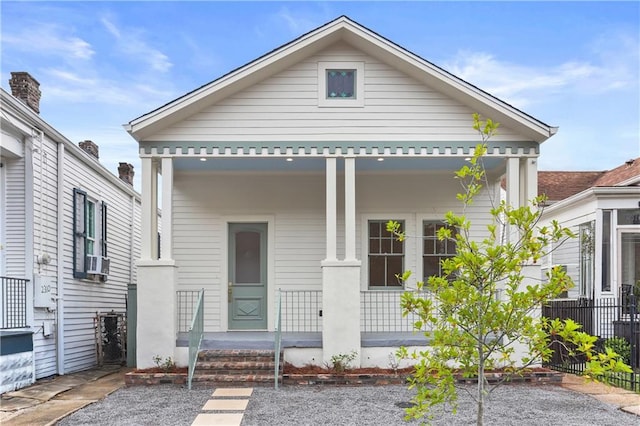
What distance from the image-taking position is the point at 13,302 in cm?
895

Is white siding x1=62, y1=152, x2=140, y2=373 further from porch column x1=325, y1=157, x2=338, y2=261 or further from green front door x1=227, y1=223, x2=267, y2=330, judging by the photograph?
porch column x1=325, y1=157, x2=338, y2=261

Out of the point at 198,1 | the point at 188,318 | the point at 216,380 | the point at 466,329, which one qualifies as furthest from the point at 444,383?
the point at 198,1

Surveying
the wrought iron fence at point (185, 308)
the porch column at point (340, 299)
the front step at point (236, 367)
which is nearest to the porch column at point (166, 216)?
the wrought iron fence at point (185, 308)

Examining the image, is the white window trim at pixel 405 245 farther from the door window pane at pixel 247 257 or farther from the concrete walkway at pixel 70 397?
the concrete walkway at pixel 70 397

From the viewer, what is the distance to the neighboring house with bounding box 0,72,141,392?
29.2ft

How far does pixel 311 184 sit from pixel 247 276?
7.24 ft

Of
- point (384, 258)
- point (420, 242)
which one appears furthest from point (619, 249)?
point (384, 258)

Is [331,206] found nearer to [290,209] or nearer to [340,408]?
[290,209]

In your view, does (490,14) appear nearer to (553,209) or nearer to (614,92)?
(553,209)

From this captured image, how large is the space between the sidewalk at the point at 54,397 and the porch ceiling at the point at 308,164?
398cm

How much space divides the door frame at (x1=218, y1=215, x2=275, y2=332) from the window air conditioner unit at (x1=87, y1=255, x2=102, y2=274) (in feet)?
8.94

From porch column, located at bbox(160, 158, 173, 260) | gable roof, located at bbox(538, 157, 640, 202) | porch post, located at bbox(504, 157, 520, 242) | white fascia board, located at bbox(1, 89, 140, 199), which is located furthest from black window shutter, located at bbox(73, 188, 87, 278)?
gable roof, located at bbox(538, 157, 640, 202)

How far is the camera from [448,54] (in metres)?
15.3

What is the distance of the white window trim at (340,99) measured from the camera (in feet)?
32.2
